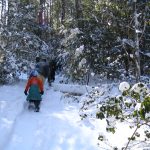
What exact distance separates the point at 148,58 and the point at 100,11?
2.89m

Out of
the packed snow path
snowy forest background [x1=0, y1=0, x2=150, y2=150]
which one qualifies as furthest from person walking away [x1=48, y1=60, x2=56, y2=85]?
the packed snow path

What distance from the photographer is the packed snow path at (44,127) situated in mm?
8867

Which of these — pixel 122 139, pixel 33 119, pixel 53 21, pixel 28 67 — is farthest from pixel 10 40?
pixel 53 21

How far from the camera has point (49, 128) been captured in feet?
34.2

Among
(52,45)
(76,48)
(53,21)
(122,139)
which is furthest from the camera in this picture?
(53,21)

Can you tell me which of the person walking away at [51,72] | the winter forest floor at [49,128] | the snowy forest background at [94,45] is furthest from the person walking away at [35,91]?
the person walking away at [51,72]

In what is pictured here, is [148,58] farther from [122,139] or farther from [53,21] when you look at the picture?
[53,21]

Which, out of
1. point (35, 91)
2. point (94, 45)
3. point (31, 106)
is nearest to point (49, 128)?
point (35, 91)

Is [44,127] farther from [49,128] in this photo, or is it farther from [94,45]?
[94,45]

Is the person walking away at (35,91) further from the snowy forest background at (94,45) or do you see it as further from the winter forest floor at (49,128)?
the snowy forest background at (94,45)

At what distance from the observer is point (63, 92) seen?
16250mm

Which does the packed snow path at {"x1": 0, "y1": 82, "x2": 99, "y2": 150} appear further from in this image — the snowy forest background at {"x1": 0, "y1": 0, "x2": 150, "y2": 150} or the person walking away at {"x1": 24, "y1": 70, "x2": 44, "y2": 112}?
the snowy forest background at {"x1": 0, "y1": 0, "x2": 150, "y2": 150}

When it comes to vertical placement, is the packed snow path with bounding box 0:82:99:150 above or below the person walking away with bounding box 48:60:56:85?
below

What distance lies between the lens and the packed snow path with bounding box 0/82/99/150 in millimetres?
8867
